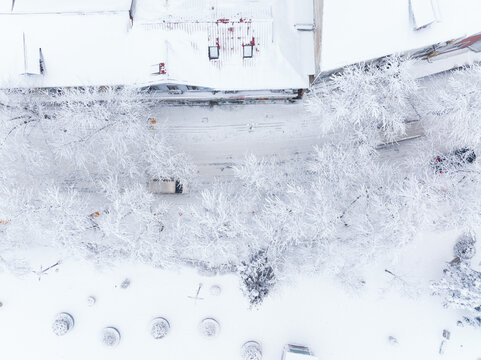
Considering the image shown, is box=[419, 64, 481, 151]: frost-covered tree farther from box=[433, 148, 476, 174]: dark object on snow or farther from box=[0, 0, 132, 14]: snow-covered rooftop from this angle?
box=[0, 0, 132, 14]: snow-covered rooftop

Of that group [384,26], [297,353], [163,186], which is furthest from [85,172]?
[384,26]

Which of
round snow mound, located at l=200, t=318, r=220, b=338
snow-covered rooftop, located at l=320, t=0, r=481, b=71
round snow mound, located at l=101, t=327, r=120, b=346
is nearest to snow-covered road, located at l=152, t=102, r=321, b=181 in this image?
snow-covered rooftop, located at l=320, t=0, r=481, b=71

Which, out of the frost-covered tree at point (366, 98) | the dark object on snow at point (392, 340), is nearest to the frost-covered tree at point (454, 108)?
the frost-covered tree at point (366, 98)

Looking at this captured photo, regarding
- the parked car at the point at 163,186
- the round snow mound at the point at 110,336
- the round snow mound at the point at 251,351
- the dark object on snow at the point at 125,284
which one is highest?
the parked car at the point at 163,186

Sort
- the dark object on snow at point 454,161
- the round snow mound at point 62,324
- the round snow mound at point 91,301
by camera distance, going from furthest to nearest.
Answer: the round snow mound at point 91,301 < the round snow mound at point 62,324 < the dark object on snow at point 454,161

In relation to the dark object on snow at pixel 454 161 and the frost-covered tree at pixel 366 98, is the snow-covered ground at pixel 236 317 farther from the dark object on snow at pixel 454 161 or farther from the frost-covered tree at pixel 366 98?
the frost-covered tree at pixel 366 98

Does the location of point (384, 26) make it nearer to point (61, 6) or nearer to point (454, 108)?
point (454, 108)
